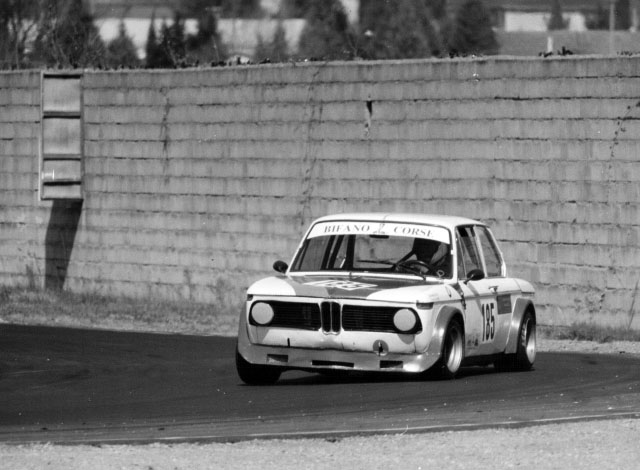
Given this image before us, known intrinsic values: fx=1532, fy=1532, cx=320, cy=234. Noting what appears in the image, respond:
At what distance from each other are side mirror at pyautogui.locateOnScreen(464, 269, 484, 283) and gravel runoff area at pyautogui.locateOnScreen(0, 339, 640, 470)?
A: 3721 millimetres

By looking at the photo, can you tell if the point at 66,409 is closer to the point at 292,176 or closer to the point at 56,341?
the point at 56,341

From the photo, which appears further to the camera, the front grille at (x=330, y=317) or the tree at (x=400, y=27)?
the tree at (x=400, y=27)

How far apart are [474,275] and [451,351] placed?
0.90 meters

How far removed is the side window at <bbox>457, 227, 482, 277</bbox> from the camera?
13817 millimetres

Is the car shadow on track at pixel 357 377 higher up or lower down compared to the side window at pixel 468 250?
lower down

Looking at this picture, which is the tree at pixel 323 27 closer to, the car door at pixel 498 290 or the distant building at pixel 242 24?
the distant building at pixel 242 24

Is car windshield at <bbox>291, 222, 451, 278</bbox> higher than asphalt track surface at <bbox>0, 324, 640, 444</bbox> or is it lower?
higher

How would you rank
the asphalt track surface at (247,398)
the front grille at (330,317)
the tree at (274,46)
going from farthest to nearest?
the tree at (274,46)
the front grille at (330,317)
the asphalt track surface at (247,398)

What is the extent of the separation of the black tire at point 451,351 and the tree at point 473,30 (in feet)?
111

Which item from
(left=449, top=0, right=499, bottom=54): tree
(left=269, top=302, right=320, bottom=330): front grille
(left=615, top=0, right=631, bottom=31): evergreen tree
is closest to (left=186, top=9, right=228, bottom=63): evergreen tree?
(left=449, top=0, right=499, bottom=54): tree

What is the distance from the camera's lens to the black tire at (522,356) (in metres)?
14.4

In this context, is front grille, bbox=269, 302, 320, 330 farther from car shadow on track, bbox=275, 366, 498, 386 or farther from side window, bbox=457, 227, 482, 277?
side window, bbox=457, 227, 482, 277

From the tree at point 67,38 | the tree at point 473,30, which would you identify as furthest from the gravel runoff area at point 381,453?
the tree at point 473,30

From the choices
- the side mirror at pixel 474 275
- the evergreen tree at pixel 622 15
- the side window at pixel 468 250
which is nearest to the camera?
the side mirror at pixel 474 275
